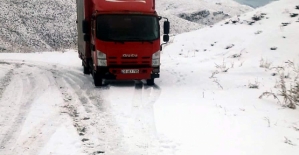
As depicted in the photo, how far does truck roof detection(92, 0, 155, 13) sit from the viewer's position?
11.4 meters

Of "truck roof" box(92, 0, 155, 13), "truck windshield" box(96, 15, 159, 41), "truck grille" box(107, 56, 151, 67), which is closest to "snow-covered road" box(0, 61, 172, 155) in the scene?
"truck grille" box(107, 56, 151, 67)

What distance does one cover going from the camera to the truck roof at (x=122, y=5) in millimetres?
11414

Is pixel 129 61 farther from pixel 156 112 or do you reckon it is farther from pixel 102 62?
pixel 156 112

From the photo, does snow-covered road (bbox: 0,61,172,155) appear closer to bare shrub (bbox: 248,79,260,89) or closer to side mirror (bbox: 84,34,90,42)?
side mirror (bbox: 84,34,90,42)

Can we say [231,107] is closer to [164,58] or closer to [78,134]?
[78,134]

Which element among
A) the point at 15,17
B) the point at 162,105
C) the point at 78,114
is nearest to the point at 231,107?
the point at 162,105

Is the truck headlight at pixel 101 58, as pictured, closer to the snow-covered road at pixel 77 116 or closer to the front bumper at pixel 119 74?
the front bumper at pixel 119 74

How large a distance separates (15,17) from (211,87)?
53.7 metres

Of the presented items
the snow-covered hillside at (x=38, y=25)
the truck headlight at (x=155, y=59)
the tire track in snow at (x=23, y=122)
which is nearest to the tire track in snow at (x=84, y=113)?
the tire track in snow at (x=23, y=122)

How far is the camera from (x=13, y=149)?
5.73m

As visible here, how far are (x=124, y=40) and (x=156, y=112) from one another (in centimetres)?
390

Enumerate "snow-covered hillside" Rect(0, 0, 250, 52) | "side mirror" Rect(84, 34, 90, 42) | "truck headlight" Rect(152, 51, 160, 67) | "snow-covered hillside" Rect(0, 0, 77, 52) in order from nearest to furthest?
1. "truck headlight" Rect(152, 51, 160, 67)
2. "side mirror" Rect(84, 34, 90, 42)
3. "snow-covered hillside" Rect(0, 0, 250, 52)
4. "snow-covered hillside" Rect(0, 0, 77, 52)

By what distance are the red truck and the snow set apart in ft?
2.03

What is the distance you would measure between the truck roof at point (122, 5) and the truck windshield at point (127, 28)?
0.96 feet
